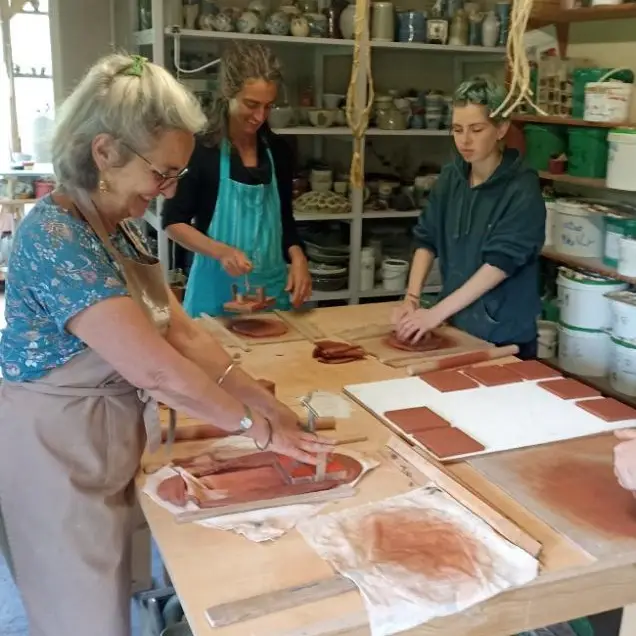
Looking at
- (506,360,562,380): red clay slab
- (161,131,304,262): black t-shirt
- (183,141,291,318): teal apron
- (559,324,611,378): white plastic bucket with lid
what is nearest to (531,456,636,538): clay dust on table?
(506,360,562,380): red clay slab

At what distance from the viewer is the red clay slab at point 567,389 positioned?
1682mm

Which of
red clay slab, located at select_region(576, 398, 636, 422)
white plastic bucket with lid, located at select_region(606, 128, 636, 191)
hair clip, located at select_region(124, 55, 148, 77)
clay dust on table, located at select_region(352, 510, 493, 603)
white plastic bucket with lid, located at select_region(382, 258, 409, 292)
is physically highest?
hair clip, located at select_region(124, 55, 148, 77)

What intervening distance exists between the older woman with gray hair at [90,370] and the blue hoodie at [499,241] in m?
1.00

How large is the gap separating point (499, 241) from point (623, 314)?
1.24 metres

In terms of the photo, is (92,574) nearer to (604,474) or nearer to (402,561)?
(402,561)

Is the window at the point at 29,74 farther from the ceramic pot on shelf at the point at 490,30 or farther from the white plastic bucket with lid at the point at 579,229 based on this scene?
the white plastic bucket with lid at the point at 579,229

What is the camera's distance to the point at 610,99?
311 cm

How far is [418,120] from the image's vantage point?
396cm

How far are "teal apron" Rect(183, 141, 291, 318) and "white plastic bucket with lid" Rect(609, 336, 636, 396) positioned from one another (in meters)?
1.51

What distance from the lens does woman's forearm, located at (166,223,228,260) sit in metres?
2.19

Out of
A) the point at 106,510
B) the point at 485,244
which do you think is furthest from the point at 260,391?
the point at 485,244

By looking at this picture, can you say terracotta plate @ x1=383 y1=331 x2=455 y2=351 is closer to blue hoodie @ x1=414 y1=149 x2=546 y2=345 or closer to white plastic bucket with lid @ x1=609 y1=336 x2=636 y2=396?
blue hoodie @ x1=414 y1=149 x2=546 y2=345

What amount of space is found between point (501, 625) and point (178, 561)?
0.46 metres

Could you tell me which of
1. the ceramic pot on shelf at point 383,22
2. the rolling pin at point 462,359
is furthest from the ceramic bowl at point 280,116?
the rolling pin at point 462,359
